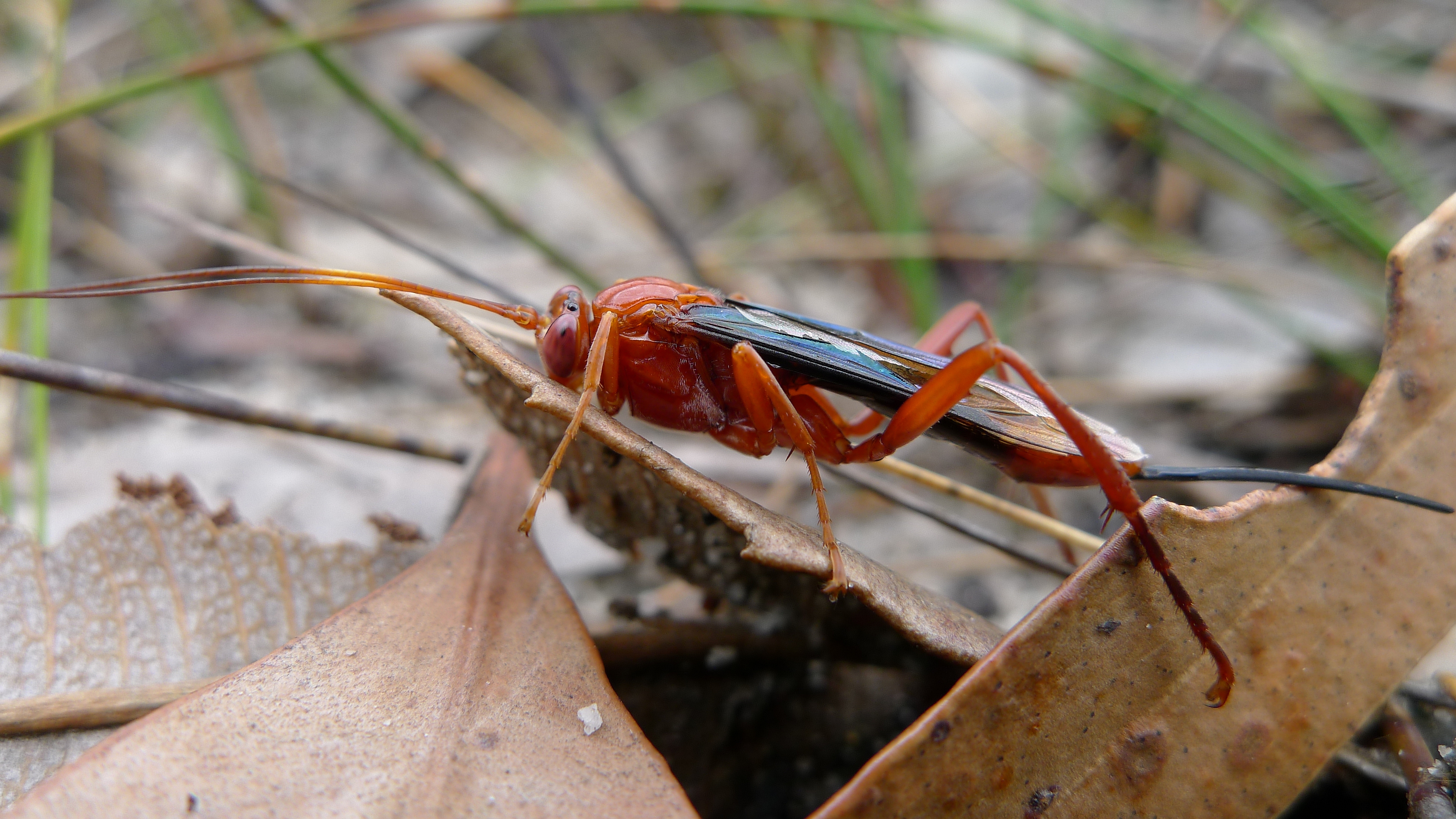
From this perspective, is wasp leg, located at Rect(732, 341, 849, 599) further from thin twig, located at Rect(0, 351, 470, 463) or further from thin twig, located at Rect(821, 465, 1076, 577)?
thin twig, located at Rect(0, 351, 470, 463)

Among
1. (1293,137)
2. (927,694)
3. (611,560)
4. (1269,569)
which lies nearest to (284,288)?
(611,560)

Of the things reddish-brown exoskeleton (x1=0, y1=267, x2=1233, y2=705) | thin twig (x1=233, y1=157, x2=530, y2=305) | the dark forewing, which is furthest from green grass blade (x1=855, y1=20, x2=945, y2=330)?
thin twig (x1=233, y1=157, x2=530, y2=305)

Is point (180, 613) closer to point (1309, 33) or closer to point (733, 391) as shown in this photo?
point (733, 391)

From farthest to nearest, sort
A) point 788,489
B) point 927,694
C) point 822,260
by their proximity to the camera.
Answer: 1. point 822,260
2. point 788,489
3. point 927,694

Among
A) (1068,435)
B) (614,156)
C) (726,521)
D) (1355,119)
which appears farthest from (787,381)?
(1355,119)

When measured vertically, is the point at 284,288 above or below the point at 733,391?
above
